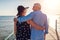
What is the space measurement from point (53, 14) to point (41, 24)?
1458mm

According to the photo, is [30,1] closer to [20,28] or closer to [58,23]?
[58,23]

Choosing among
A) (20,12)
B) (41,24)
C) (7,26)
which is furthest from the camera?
(7,26)

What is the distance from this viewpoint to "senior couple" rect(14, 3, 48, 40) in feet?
6.55

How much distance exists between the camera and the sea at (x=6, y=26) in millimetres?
3330

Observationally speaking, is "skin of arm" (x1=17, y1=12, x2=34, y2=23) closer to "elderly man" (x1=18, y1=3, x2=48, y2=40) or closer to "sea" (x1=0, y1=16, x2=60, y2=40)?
"elderly man" (x1=18, y1=3, x2=48, y2=40)

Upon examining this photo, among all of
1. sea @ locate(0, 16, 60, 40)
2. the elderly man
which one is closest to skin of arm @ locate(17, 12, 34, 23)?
the elderly man

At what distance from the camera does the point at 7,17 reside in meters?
3.39

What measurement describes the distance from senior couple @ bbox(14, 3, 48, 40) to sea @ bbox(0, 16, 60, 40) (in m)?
1.18

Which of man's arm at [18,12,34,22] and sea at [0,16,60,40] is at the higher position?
man's arm at [18,12,34,22]

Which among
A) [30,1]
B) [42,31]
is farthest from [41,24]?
[30,1]

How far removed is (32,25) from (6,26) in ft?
4.84

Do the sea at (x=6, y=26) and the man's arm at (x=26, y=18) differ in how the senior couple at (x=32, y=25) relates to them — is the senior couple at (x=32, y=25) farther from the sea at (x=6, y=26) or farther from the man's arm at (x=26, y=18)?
the sea at (x=6, y=26)

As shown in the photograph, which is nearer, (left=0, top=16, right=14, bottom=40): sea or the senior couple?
the senior couple

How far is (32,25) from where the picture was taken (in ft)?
6.57
